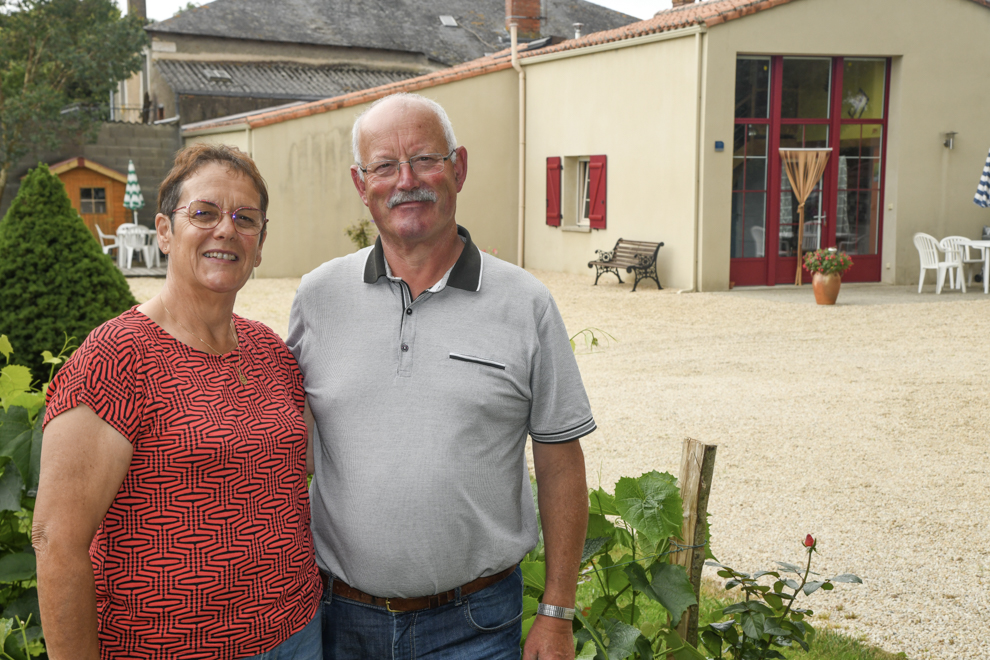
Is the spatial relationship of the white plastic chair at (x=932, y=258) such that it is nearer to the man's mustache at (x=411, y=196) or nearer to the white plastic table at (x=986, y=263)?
the white plastic table at (x=986, y=263)

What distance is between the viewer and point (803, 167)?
48.7 feet

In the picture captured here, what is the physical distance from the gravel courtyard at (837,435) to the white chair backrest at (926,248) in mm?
2095

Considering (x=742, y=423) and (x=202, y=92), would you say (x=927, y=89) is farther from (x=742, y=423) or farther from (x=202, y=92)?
(x=202, y=92)

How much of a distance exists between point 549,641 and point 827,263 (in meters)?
12.0

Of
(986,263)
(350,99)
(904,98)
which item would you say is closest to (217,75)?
(350,99)

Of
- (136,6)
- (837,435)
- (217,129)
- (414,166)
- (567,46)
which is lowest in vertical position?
(837,435)

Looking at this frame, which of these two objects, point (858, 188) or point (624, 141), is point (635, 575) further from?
point (858, 188)

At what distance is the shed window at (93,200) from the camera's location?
1980 cm

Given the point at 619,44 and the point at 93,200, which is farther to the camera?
the point at 93,200

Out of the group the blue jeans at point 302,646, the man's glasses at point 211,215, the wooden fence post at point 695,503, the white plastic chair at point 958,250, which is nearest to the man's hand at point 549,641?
the blue jeans at point 302,646

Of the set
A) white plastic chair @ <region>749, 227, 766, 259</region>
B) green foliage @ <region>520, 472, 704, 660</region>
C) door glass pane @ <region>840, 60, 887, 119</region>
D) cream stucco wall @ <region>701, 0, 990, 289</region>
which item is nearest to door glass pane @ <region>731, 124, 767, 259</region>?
white plastic chair @ <region>749, 227, 766, 259</region>

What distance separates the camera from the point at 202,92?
74.8ft

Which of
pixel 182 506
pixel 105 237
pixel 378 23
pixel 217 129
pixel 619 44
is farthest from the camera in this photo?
pixel 378 23

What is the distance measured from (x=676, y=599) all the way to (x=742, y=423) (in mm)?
5018
